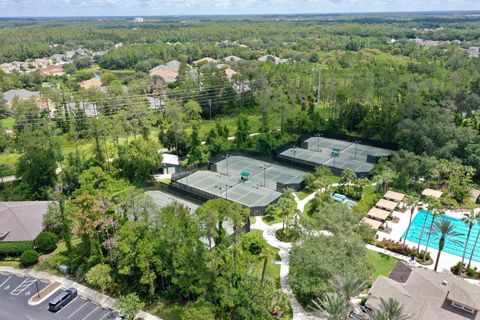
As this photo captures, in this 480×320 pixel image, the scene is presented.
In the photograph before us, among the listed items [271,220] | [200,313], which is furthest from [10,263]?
[271,220]

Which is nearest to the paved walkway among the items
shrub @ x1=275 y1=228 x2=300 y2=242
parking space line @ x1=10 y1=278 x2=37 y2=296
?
parking space line @ x1=10 y1=278 x2=37 y2=296

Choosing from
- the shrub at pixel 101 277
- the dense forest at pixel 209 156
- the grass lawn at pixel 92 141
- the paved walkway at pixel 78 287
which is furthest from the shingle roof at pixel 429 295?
the grass lawn at pixel 92 141

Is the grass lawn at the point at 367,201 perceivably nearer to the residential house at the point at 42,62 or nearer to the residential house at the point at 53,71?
the residential house at the point at 53,71

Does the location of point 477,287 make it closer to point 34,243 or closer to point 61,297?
point 61,297

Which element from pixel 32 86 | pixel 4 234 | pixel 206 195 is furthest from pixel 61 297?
pixel 32 86

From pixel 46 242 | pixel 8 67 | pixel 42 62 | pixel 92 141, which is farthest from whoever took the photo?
pixel 42 62

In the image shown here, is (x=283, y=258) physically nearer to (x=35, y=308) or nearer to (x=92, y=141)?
(x=35, y=308)
